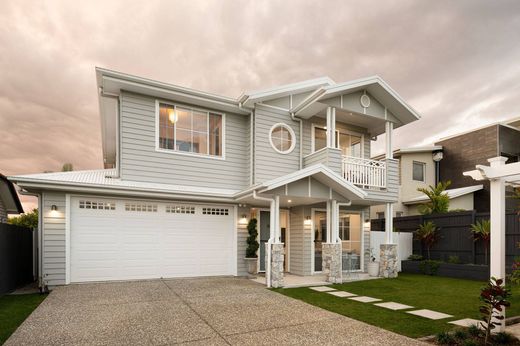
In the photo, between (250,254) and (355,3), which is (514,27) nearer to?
(355,3)

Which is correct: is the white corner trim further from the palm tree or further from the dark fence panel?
the palm tree

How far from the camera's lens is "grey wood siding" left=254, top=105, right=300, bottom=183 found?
36.7 ft

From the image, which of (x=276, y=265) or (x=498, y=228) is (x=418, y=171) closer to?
(x=276, y=265)

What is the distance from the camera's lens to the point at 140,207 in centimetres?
987

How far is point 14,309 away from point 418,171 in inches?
738

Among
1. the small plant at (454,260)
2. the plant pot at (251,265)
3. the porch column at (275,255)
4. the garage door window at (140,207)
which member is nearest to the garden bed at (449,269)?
the small plant at (454,260)

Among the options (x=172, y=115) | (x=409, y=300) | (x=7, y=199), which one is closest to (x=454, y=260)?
(x=409, y=300)

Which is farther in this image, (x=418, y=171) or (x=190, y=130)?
(x=418, y=171)

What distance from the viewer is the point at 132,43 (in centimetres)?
1226

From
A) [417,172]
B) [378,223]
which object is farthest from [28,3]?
[417,172]

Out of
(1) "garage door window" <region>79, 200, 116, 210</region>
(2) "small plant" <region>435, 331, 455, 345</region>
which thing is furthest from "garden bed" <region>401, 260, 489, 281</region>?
(1) "garage door window" <region>79, 200, 116, 210</region>

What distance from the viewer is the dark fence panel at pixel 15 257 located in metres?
7.75

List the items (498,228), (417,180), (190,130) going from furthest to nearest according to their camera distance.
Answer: (417,180) → (190,130) → (498,228)

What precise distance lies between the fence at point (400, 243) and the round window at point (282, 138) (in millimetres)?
5098
